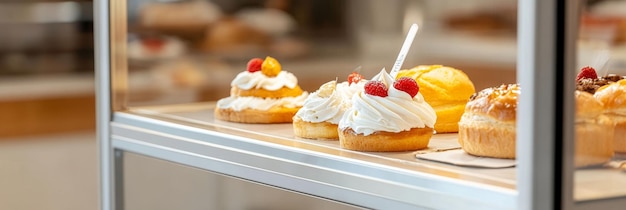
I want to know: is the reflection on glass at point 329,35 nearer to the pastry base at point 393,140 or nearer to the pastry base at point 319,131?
the pastry base at point 319,131

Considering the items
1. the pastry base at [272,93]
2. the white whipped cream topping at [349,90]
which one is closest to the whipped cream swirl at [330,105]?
the white whipped cream topping at [349,90]

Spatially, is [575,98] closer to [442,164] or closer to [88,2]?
[442,164]

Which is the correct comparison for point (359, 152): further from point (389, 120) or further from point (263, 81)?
point (263, 81)

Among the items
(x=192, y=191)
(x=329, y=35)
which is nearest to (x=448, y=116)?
(x=192, y=191)

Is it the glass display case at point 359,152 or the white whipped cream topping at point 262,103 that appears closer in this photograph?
the glass display case at point 359,152

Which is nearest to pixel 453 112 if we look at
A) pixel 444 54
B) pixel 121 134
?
pixel 121 134
